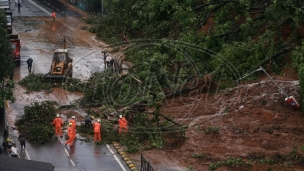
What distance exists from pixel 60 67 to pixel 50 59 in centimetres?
653

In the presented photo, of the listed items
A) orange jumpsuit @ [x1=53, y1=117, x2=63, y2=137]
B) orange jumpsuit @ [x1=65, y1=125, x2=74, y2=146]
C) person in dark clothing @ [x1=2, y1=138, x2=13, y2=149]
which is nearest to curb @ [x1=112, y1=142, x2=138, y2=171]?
orange jumpsuit @ [x1=65, y1=125, x2=74, y2=146]

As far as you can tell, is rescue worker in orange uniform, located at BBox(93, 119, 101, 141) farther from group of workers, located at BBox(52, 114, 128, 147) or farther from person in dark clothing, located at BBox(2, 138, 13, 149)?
person in dark clothing, located at BBox(2, 138, 13, 149)

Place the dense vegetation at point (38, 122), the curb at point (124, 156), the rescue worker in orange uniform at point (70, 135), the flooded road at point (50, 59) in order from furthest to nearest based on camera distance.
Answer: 1. the dense vegetation at point (38, 122)
2. the rescue worker in orange uniform at point (70, 135)
3. the flooded road at point (50, 59)
4. the curb at point (124, 156)

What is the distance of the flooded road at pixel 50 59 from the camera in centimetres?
2795

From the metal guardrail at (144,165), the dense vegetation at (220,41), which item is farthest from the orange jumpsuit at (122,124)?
the metal guardrail at (144,165)

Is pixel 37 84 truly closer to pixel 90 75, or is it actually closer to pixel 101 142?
pixel 90 75

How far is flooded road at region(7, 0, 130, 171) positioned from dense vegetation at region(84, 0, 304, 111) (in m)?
4.86

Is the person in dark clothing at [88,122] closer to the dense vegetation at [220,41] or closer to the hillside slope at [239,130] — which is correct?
the dense vegetation at [220,41]

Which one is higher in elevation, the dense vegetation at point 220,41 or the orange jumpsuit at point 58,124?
the dense vegetation at point 220,41

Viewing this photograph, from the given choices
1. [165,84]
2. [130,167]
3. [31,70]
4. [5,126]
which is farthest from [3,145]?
[31,70]

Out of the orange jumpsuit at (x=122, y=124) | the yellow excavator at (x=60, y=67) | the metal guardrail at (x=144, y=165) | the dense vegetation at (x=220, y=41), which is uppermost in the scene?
the dense vegetation at (x=220, y=41)

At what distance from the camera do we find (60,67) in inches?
1631

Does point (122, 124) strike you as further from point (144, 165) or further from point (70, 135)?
point (144, 165)

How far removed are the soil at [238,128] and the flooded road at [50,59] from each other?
190cm
